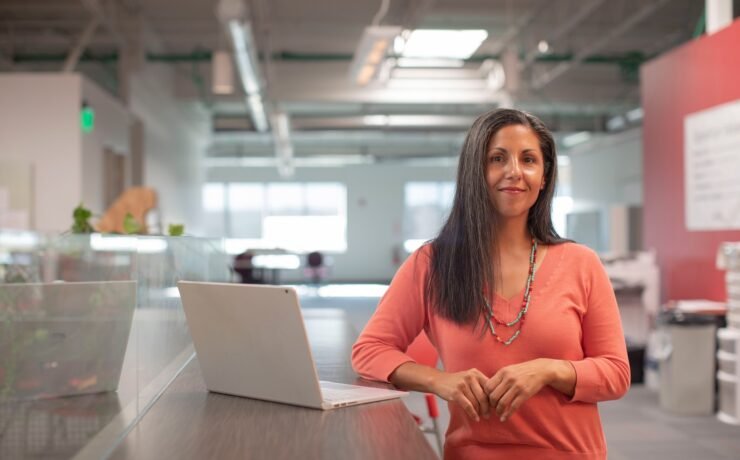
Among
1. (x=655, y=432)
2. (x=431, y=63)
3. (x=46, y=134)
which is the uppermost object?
(x=431, y=63)

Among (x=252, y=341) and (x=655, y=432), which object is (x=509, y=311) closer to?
(x=252, y=341)

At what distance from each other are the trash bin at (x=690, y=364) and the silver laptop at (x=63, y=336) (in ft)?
17.9

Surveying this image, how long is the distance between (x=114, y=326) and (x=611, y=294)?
3.69 ft

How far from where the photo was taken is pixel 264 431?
164 centimetres

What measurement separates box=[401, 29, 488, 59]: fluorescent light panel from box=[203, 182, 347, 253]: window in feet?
52.5

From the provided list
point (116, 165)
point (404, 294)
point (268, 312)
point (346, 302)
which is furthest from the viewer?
point (346, 302)

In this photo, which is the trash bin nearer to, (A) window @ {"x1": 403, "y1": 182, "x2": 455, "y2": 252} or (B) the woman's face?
(B) the woman's face

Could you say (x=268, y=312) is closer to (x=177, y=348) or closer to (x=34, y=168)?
(x=177, y=348)

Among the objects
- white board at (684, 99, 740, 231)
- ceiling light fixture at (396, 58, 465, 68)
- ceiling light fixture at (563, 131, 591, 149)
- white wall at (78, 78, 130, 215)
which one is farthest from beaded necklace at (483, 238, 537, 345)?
ceiling light fixture at (563, 131, 591, 149)

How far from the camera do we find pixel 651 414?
6.29 meters

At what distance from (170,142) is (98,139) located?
4899 mm

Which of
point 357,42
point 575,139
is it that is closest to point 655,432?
point 357,42

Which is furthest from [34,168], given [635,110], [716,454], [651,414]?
[635,110]

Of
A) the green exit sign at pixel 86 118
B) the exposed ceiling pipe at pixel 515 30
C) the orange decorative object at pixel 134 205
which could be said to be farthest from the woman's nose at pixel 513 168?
the exposed ceiling pipe at pixel 515 30
